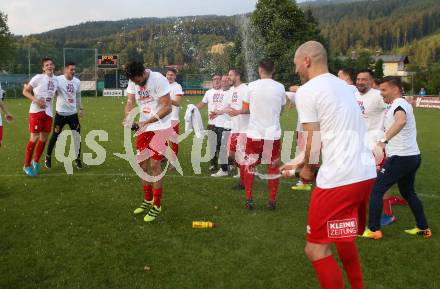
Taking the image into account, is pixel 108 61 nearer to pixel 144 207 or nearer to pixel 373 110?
pixel 144 207

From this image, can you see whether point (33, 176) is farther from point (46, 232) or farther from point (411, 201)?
point (411, 201)

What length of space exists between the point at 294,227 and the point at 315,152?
3.26 metres

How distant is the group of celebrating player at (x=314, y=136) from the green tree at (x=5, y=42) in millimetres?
77983

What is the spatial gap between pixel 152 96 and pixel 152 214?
1820mm

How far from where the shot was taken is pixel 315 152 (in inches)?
146

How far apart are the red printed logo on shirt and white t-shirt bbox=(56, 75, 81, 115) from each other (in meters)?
8.55

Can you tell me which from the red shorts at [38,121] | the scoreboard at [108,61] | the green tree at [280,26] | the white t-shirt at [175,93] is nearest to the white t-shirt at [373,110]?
the white t-shirt at [175,93]

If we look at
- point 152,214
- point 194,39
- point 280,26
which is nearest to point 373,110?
point 152,214

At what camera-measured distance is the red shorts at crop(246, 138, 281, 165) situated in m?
7.71

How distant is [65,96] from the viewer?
35.1 feet

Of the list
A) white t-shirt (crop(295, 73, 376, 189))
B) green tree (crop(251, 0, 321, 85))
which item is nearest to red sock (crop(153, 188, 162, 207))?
white t-shirt (crop(295, 73, 376, 189))

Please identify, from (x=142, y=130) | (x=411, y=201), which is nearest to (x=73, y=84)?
(x=142, y=130)

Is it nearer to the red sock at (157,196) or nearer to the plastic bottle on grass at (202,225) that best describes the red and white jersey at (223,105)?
the red sock at (157,196)

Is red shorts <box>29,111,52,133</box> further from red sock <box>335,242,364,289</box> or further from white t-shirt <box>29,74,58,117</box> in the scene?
red sock <box>335,242,364,289</box>
